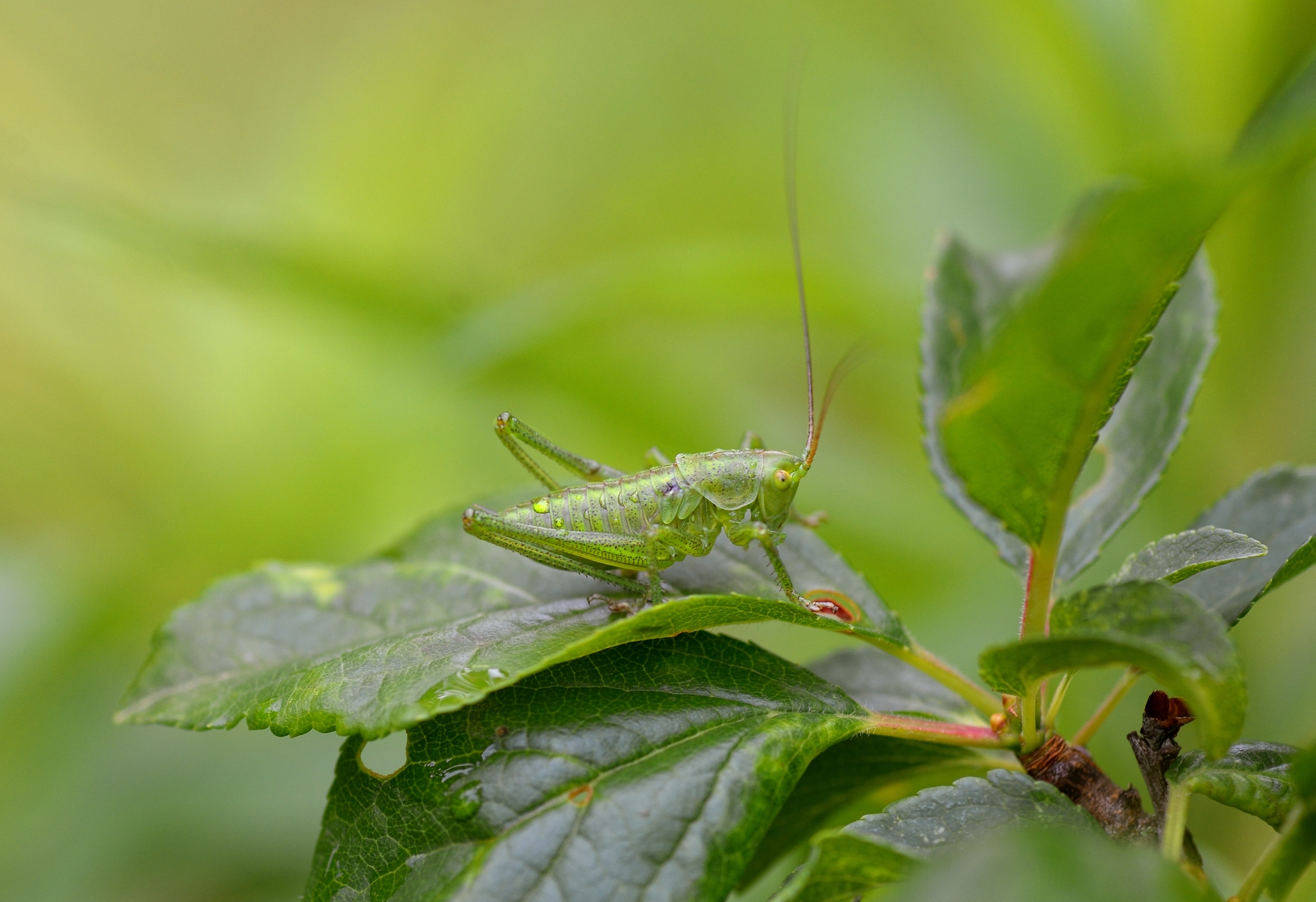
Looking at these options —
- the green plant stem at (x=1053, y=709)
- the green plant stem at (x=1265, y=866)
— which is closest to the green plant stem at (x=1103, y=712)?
the green plant stem at (x=1053, y=709)

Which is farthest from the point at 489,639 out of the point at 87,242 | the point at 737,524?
the point at 87,242

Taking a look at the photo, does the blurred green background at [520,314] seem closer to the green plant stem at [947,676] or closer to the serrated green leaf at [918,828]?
the green plant stem at [947,676]

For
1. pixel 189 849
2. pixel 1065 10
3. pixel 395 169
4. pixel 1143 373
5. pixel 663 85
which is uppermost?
pixel 663 85

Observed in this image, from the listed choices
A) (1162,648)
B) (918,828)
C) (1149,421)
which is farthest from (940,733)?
(1149,421)

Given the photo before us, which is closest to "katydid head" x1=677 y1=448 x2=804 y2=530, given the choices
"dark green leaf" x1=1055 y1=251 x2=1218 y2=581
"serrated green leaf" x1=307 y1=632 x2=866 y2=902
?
"dark green leaf" x1=1055 y1=251 x2=1218 y2=581

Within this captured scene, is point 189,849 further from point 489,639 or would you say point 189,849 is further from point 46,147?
point 46,147

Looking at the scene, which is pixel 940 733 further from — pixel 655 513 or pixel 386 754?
pixel 386 754

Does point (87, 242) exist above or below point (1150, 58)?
above
